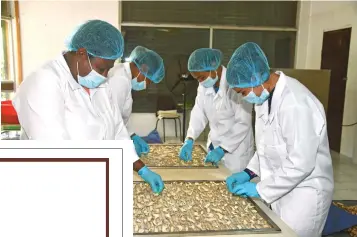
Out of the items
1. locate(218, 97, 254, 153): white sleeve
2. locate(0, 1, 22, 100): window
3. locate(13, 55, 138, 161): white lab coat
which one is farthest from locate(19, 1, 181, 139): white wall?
locate(13, 55, 138, 161): white lab coat

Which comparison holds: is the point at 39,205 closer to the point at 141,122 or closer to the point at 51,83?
the point at 51,83

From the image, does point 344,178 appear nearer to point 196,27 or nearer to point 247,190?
point 247,190

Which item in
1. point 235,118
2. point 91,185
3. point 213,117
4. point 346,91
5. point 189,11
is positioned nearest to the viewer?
point 91,185

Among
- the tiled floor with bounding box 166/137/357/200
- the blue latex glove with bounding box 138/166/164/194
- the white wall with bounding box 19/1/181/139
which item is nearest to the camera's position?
the blue latex glove with bounding box 138/166/164/194

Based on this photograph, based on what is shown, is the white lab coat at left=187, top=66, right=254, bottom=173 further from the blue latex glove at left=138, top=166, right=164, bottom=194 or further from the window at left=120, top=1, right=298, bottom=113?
the window at left=120, top=1, right=298, bottom=113

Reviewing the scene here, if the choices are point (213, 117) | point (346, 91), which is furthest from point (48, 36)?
point (346, 91)

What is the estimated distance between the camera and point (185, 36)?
5.59 meters

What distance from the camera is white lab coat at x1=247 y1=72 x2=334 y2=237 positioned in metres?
1.33

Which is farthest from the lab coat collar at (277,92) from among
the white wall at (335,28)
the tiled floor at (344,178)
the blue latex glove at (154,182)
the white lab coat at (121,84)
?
the white wall at (335,28)

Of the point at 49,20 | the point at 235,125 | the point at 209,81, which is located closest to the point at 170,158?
the point at 235,125

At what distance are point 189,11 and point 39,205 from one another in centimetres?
535

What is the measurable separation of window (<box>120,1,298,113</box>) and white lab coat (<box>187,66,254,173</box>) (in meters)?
2.71

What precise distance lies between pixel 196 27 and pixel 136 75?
346 cm

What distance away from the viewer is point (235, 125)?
2379mm
